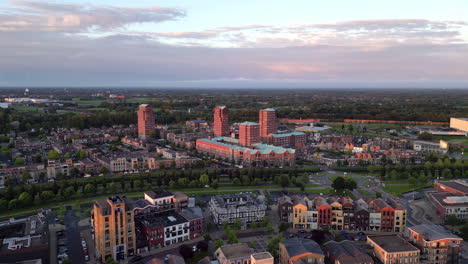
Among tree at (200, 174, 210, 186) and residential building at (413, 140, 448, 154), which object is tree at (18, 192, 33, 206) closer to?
tree at (200, 174, 210, 186)

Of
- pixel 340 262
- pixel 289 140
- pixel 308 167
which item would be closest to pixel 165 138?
pixel 289 140

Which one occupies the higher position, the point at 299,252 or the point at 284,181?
the point at 284,181

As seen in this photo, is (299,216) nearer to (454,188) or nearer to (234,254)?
(234,254)

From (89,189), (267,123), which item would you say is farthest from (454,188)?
(89,189)

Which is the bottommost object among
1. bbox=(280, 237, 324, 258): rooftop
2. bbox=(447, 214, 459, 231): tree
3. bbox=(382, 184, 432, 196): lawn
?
bbox=(382, 184, 432, 196): lawn

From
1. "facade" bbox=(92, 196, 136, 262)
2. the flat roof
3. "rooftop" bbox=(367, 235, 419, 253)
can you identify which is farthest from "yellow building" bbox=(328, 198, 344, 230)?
"facade" bbox=(92, 196, 136, 262)

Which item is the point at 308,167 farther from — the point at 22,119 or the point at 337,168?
the point at 22,119

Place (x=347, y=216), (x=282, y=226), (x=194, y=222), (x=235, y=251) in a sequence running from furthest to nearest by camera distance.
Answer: (x=347, y=216) → (x=282, y=226) → (x=194, y=222) → (x=235, y=251)
